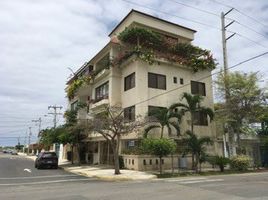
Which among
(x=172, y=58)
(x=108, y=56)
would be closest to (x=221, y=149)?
(x=172, y=58)

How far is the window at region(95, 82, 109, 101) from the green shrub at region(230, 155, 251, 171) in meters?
13.3

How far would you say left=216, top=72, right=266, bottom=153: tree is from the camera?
26.2 metres

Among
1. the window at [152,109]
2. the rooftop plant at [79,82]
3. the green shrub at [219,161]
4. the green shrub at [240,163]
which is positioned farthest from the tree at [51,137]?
the green shrub at [240,163]

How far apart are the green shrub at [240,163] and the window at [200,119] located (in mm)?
5825

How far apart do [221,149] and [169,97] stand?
26.4 feet

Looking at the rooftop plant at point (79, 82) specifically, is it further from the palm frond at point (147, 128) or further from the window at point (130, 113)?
the palm frond at point (147, 128)

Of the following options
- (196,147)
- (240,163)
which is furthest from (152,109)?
(240,163)

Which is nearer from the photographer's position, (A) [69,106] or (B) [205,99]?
(B) [205,99]

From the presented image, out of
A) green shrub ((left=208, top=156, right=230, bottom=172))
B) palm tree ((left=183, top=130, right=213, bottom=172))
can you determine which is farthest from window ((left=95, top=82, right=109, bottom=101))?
green shrub ((left=208, top=156, right=230, bottom=172))

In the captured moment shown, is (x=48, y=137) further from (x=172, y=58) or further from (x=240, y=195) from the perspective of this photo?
(x=240, y=195)

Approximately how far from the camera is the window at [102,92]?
30.9m

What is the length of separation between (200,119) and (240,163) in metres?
6.71

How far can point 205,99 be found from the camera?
99.7ft

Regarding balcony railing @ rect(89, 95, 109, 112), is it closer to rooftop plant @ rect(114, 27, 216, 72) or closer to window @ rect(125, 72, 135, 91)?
window @ rect(125, 72, 135, 91)
